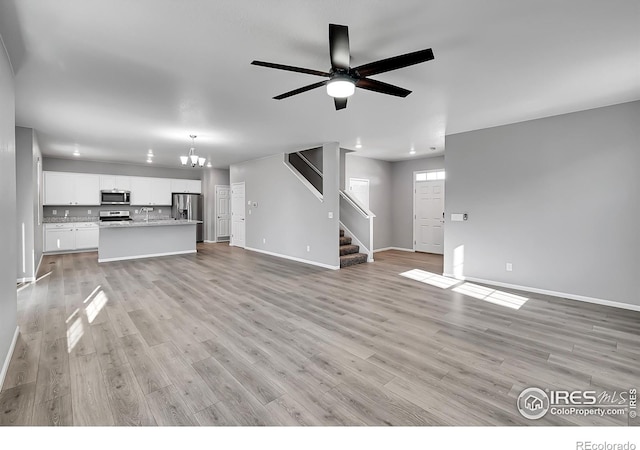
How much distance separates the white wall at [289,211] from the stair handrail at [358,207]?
1.13 m

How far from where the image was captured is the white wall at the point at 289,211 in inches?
246

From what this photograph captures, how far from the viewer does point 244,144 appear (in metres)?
6.33

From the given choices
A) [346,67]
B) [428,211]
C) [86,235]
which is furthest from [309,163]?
[86,235]

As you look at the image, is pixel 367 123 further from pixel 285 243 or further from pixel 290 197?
pixel 285 243

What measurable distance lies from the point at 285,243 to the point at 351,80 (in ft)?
17.9

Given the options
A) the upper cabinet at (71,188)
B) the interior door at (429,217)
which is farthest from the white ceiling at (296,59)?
the upper cabinet at (71,188)

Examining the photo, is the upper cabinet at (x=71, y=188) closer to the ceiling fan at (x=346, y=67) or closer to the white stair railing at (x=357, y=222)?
the white stair railing at (x=357, y=222)

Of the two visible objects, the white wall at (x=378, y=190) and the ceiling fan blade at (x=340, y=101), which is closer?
the ceiling fan blade at (x=340, y=101)

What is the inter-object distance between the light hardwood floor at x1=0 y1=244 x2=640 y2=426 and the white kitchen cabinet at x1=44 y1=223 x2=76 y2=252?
13.2 feet

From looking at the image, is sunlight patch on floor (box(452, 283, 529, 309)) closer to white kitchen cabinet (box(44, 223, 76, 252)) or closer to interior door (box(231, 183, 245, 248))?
interior door (box(231, 183, 245, 248))

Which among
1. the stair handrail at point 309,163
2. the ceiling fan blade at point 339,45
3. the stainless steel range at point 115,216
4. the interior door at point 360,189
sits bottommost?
the stainless steel range at point 115,216

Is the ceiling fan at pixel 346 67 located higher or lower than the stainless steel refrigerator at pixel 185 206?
higher

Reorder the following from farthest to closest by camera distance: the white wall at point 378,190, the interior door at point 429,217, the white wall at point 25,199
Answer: the white wall at point 378,190
the interior door at point 429,217
the white wall at point 25,199

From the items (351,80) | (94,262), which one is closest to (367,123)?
(351,80)
